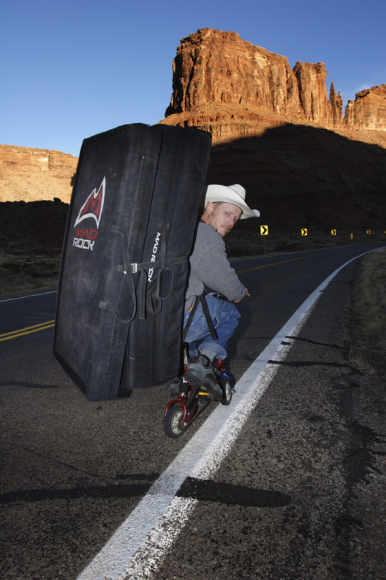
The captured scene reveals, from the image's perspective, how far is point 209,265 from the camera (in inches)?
111

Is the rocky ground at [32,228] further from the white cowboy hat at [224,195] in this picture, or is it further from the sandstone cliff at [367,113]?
the sandstone cliff at [367,113]

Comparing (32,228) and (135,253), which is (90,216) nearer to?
(135,253)

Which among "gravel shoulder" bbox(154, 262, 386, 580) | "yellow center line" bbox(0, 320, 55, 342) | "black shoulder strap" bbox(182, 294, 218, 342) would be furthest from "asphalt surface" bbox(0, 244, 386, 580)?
"yellow center line" bbox(0, 320, 55, 342)

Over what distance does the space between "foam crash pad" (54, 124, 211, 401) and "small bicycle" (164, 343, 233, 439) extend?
0.18 meters

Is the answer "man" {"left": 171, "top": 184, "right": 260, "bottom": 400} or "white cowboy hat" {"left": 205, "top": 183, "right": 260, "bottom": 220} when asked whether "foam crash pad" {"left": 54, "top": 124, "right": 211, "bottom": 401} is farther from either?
"white cowboy hat" {"left": 205, "top": 183, "right": 260, "bottom": 220}

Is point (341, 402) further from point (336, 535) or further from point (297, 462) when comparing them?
point (336, 535)

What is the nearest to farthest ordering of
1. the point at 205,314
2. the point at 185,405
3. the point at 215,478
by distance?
the point at 215,478 → the point at 185,405 → the point at 205,314

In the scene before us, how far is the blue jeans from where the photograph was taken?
3.05 metres

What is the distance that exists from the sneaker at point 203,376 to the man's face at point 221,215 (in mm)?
994

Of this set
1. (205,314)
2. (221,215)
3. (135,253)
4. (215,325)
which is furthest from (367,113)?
(135,253)

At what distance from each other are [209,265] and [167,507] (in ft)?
5.04

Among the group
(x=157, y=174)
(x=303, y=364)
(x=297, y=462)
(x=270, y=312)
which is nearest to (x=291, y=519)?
(x=297, y=462)

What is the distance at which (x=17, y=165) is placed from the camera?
356ft

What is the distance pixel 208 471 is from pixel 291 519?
1.82 feet
